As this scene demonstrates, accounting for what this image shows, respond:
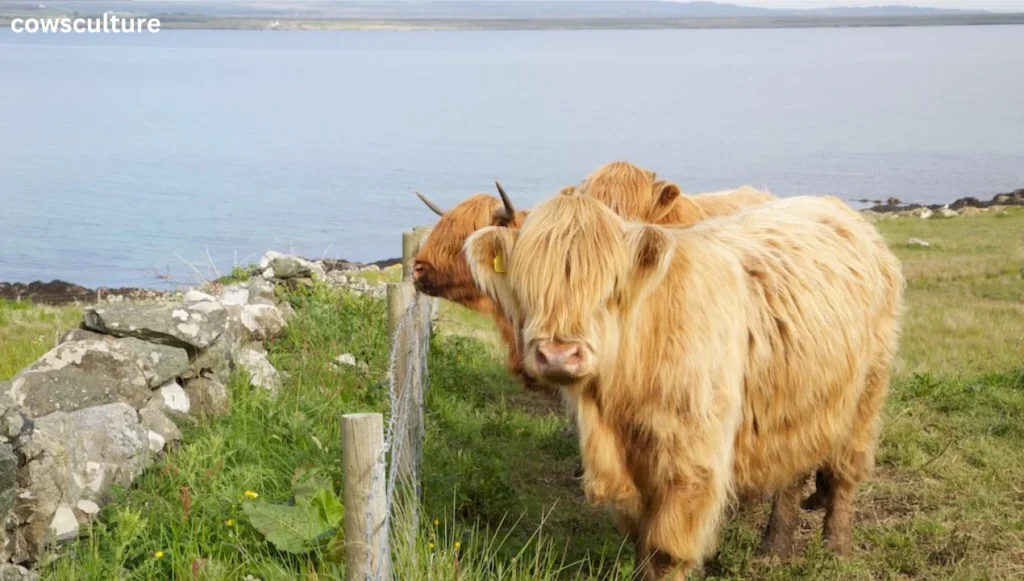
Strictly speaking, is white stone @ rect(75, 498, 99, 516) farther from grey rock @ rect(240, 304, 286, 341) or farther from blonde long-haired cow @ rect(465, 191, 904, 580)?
grey rock @ rect(240, 304, 286, 341)

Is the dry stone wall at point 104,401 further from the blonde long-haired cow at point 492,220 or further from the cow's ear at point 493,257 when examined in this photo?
the cow's ear at point 493,257

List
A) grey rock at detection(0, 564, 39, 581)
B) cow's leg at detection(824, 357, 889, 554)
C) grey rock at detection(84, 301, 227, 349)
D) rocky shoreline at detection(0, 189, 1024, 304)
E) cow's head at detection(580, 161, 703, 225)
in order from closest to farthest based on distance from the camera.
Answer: grey rock at detection(0, 564, 39, 581) → cow's leg at detection(824, 357, 889, 554) → grey rock at detection(84, 301, 227, 349) → cow's head at detection(580, 161, 703, 225) → rocky shoreline at detection(0, 189, 1024, 304)

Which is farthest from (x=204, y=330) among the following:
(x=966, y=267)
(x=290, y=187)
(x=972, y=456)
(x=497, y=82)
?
(x=497, y=82)

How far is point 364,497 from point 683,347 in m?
1.45

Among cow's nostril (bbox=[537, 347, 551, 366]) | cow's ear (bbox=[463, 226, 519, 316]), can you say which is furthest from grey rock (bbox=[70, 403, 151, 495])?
cow's nostril (bbox=[537, 347, 551, 366])

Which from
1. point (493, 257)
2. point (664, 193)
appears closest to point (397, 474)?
point (493, 257)

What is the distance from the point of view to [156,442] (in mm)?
5586

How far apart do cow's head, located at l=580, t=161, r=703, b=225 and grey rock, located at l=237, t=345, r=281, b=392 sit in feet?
7.18

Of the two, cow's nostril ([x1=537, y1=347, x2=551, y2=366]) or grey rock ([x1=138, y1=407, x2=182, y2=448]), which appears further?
grey rock ([x1=138, y1=407, x2=182, y2=448])

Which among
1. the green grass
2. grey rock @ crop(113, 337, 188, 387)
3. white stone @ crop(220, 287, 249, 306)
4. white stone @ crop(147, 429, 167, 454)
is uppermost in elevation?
grey rock @ crop(113, 337, 188, 387)

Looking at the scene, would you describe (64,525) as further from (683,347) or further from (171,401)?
(683,347)

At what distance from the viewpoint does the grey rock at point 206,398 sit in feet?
20.3

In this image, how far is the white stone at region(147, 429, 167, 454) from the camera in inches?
219

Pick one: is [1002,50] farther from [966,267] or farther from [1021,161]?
[966,267]
